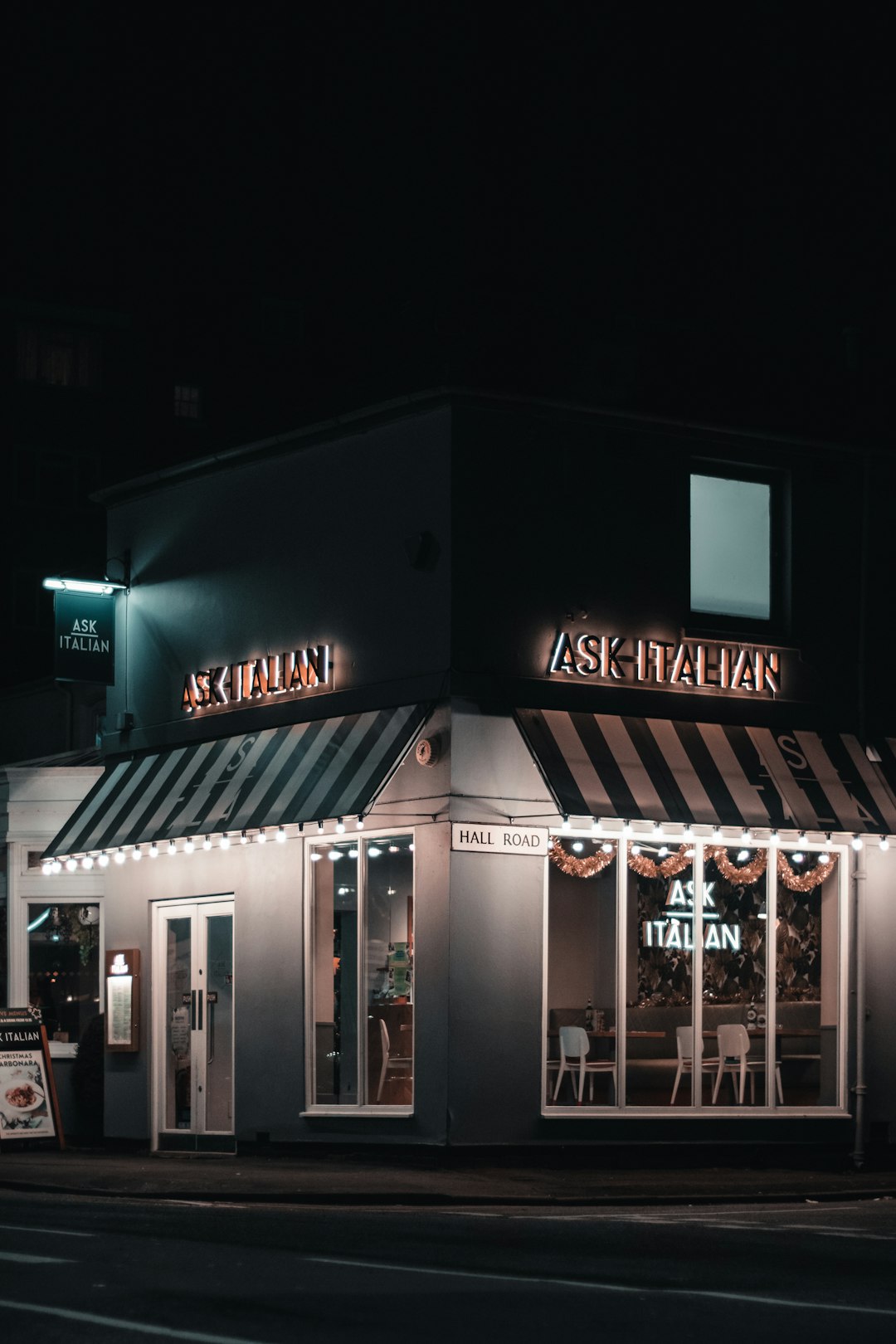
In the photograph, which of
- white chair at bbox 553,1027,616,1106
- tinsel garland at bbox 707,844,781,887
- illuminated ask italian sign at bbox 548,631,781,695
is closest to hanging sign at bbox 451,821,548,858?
illuminated ask italian sign at bbox 548,631,781,695

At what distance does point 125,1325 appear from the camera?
30.8 feet

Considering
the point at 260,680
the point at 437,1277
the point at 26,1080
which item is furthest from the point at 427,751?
the point at 437,1277

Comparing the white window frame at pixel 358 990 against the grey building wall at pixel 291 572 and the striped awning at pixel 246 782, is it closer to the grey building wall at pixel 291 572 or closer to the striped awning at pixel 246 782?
the striped awning at pixel 246 782

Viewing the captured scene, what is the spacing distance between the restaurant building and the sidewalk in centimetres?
32

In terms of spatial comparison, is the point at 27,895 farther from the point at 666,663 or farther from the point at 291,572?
the point at 666,663

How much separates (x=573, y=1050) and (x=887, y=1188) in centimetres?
338

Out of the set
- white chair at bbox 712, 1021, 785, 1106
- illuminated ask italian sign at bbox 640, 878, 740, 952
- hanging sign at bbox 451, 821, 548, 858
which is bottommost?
white chair at bbox 712, 1021, 785, 1106

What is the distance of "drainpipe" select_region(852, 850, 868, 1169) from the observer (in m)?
22.0

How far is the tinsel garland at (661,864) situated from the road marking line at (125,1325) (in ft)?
39.7

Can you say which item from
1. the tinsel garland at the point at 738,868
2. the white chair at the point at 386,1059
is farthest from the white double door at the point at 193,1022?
the tinsel garland at the point at 738,868

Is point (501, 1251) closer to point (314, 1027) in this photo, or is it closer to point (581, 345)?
point (314, 1027)

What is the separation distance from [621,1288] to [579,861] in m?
10.6

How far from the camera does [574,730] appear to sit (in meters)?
20.9

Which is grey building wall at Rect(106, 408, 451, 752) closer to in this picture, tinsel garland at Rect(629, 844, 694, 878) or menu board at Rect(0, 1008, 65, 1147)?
tinsel garland at Rect(629, 844, 694, 878)
